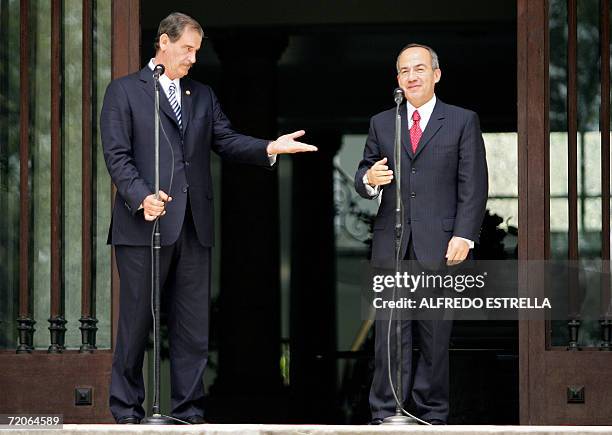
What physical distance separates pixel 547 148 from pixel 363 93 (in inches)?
286

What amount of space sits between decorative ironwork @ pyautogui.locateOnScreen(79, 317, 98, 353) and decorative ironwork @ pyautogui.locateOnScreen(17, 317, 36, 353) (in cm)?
23

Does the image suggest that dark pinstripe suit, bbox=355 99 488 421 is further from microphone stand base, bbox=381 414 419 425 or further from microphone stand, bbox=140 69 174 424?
microphone stand, bbox=140 69 174 424

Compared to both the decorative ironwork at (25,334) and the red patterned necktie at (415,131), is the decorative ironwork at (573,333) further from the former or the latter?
the decorative ironwork at (25,334)

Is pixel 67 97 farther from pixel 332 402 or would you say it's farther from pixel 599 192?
pixel 332 402

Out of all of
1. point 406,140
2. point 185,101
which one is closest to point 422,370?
point 406,140

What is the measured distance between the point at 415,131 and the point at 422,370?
0.93 metres

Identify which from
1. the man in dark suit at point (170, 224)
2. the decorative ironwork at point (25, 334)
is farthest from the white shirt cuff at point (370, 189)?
the decorative ironwork at point (25, 334)

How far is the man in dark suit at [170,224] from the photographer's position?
19.5 feet

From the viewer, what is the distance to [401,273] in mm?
6008

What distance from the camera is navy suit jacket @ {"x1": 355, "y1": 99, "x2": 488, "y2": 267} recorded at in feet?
19.8

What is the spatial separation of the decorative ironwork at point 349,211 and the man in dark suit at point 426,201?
25.6 ft

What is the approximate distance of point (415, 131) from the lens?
20.2 ft

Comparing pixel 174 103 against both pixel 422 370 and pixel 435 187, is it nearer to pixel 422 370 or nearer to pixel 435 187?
pixel 435 187

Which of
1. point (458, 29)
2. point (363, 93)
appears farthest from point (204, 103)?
point (363, 93)
